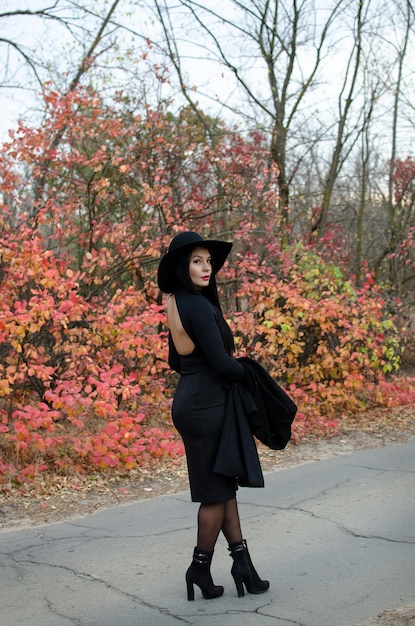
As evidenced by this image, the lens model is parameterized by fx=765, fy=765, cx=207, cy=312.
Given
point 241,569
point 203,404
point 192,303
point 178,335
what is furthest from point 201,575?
point 192,303

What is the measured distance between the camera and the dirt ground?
6.16 m

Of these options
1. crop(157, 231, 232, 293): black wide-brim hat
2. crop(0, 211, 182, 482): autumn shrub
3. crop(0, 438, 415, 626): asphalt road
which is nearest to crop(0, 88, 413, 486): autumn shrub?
crop(0, 211, 182, 482): autumn shrub

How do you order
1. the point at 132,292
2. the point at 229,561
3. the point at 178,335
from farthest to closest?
the point at 132,292
the point at 229,561
the point at 178,335

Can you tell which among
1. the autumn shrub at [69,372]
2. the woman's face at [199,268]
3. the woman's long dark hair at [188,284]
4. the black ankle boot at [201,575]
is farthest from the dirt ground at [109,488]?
the woman's face at [199,268]

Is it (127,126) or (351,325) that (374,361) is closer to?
(351,325)

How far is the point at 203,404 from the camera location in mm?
4090

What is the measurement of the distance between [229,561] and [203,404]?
1.31 m

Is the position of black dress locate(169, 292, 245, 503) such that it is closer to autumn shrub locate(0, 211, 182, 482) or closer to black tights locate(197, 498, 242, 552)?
black tights locate(197, 498, 242, 552)

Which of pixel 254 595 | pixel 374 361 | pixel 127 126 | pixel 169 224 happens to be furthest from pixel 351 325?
pixel 254 595

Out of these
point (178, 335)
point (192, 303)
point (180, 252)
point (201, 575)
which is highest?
point (180, 252)

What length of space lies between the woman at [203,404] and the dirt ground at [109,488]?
224 centimetres

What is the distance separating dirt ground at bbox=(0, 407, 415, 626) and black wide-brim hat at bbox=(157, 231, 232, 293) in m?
2.61

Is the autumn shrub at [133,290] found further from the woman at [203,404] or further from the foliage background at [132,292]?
the woman at [203,404]

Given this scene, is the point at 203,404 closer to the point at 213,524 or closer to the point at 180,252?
the point at 213,524
